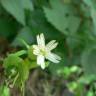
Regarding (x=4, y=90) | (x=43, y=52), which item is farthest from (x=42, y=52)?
(x=4, y=90)

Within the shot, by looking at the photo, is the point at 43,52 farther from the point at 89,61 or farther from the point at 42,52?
the point at 89,61

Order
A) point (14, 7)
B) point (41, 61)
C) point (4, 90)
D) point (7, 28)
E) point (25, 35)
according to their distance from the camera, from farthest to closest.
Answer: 1. point (7, 28)
2. point (25, 35)
3. point (14, 7)
4. point (4, 90)
5. point (41, 61)

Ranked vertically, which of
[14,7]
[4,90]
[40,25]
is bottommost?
[4,90]

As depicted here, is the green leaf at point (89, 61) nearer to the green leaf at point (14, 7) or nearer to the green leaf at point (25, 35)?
the green leaf at point (25, 35)

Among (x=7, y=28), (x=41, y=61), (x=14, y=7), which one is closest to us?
(x=41, y=61)

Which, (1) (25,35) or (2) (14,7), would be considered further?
(1) (25,35)

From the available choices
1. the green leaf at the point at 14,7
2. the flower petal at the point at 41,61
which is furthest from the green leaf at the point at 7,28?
the flower petal at the point at 41,61

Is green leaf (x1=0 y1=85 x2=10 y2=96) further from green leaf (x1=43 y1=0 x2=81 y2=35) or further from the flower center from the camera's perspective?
green leaf (x1=43 y1=0 x2=81 y2=35)

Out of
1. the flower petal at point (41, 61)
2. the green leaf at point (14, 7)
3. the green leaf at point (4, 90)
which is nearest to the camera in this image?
the flower petal at point (41, 61)
